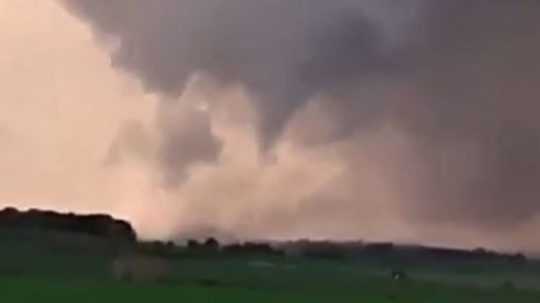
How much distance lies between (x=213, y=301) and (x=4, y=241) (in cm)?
1913

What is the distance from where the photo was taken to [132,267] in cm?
4547

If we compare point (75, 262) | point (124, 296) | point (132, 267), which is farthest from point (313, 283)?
point (124, 296)

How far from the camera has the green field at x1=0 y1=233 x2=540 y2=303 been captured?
34656 millimetres

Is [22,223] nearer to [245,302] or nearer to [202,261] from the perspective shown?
[202,261]

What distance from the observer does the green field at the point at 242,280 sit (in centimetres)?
3466

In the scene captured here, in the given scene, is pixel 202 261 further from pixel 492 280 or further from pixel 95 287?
pixel 95 287

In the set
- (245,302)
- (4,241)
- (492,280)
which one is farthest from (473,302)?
(4,241)

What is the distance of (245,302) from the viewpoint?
3484 cm

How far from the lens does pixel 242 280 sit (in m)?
44.5

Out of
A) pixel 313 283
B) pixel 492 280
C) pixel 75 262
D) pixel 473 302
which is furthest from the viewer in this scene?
pixel 492 280

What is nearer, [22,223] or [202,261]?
[22,223]

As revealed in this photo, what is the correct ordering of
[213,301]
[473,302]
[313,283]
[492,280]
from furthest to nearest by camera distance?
[492,280] < [313,283] < [473,302] < [213,301]

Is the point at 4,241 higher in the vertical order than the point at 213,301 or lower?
higher

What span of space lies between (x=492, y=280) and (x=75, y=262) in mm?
15465
